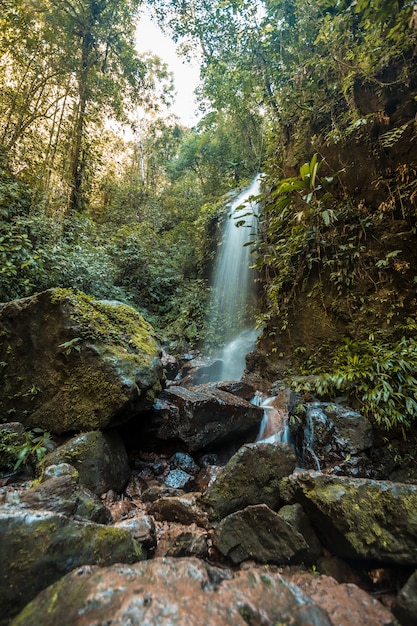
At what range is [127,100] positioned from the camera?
12.2 m

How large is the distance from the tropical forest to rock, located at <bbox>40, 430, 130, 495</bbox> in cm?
3

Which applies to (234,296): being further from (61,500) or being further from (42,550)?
(42,550)

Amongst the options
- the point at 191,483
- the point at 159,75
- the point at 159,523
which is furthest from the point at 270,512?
the point at 159,75

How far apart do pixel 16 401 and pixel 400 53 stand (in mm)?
8351

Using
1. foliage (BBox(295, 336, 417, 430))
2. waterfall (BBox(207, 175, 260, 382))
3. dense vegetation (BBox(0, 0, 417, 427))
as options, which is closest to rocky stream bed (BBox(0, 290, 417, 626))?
foliage (BBox(295, 336, 417, 430))

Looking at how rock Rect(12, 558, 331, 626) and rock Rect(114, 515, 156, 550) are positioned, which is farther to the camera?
rock Rect(114, 515, 156, 550)

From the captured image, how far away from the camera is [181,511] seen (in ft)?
8.85

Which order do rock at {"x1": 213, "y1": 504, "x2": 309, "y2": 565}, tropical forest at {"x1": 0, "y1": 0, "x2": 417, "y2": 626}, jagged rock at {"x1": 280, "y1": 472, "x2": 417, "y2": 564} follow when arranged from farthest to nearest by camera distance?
rock at {"x1": 213, "y1": 504, "x2": 309, "y2": 565} < jagged rock at {"x1": 280, "y1": 472, "x2": 417, "y2": 564} < tropical forest at {"x1": 0, "y1": 0, "x2": 417, "y2": 626}

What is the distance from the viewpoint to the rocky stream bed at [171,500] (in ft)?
4.50

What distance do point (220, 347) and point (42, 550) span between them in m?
9.01

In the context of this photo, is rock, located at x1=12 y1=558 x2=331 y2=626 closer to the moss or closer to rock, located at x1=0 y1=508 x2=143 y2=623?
rock, located at x1=0 y1=508 x2=143 y2=623

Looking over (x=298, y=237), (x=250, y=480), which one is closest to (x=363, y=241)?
(x=298, y=237)

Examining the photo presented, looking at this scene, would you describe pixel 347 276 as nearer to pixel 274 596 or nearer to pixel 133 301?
pixel 274 596

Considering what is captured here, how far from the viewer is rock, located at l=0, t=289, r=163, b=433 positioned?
3777 millimetres
